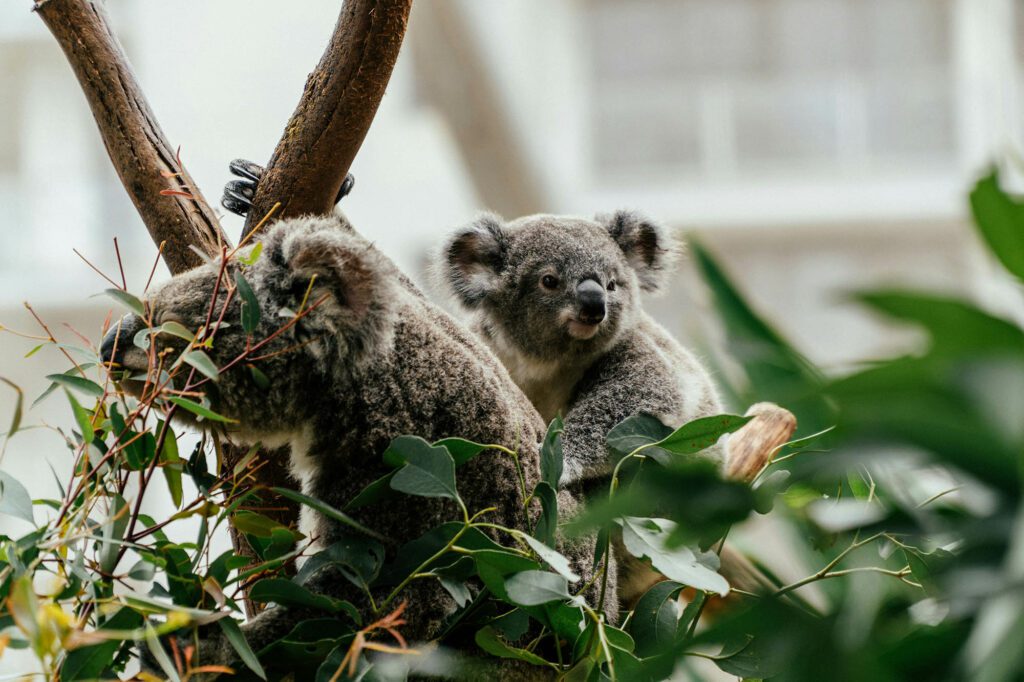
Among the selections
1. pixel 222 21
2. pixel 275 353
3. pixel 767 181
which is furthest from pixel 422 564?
pixel 767 181

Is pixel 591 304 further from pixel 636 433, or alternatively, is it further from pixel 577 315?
pixel 636 433

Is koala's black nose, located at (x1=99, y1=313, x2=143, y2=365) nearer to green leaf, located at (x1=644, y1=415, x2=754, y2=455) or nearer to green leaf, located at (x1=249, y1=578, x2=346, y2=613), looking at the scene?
green leaf, located at (x1=249, y1=578, x2=346, y2=613)

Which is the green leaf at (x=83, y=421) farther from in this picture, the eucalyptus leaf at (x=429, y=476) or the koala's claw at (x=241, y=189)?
the koala's claw at (x=241, y=189)

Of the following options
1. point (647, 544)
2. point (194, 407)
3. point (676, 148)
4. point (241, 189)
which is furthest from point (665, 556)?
point (676, 148)

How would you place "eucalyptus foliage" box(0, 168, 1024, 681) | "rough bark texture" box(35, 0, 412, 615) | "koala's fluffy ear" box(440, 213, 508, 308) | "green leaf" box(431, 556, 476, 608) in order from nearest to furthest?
1. "eucalyptus foliage" box(0, 168, 1024, 681)
2. "green leaf" box(431, 556, 476, 608)
3. "rough bark texture" box(35, 0, 412, 615)
4. "koala's fluffy ear" box(440, 213, 508, 308)

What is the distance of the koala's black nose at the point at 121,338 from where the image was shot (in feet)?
4.53

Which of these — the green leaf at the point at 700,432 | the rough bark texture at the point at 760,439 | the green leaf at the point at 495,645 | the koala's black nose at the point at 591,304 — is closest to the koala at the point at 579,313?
the koala's black nose at the point at 591,304

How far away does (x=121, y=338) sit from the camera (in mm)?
1390

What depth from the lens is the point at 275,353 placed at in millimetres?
1325

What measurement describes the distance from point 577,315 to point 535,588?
118 centimetres

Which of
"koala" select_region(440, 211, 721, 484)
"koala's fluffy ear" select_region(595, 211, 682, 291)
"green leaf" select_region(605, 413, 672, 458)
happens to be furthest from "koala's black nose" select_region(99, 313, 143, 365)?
"koala's fluffy ear" select_region(595, 211, 682, 291)

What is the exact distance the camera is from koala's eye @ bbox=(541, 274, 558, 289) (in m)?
2.43

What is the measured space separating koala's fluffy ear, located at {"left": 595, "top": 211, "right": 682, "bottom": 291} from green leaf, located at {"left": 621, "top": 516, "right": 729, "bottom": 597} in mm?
1358

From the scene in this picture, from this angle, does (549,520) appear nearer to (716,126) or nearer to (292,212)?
(292,212)
